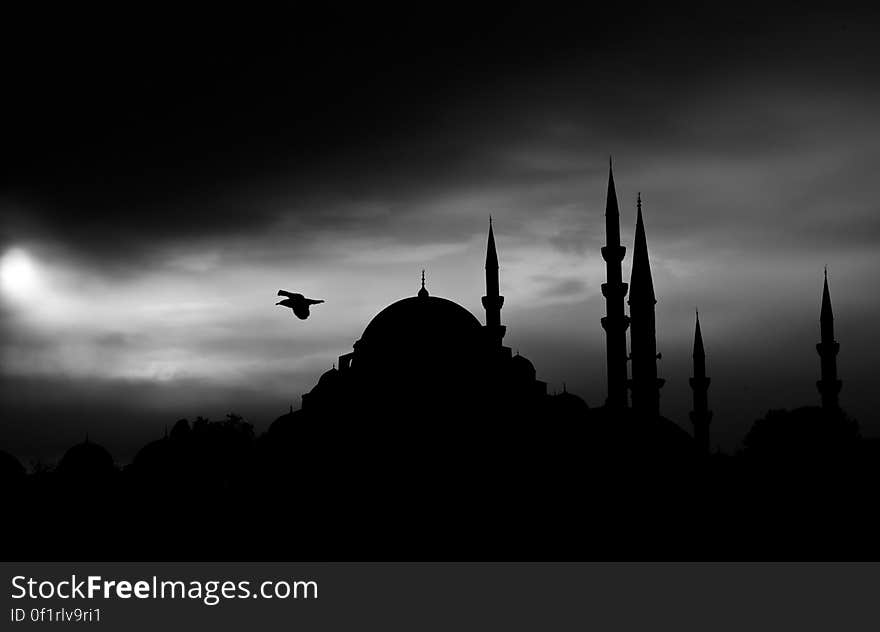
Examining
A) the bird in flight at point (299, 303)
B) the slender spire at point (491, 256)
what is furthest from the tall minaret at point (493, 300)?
the bird in flight at point (299, 303)

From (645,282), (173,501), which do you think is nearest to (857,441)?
(645,282)

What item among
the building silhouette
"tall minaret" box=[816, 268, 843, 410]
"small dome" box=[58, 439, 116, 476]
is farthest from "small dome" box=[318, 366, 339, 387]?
"tall minaret" box=[816, 268, 843, 410]

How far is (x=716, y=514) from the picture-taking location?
27.5m

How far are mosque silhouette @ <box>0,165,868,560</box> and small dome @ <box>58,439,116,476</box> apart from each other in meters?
0.48

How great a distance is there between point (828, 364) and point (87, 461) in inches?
1208

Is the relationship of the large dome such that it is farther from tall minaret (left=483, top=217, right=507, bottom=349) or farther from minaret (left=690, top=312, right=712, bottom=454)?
minaret (left=690, top=312, right=712, bottom=454)

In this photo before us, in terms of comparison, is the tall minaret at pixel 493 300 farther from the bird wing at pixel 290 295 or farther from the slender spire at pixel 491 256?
the bird wing at pixel 290 295

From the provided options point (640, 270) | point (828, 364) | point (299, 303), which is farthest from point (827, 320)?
point (299, 303)

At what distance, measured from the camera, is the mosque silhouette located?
26375mm

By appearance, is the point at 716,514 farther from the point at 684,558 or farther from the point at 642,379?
the point at 642,379

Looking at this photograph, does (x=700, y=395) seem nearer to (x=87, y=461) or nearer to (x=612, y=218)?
(x=612, y=218)

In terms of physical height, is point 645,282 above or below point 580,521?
above

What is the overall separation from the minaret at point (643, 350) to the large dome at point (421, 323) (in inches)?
250
